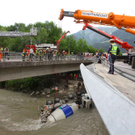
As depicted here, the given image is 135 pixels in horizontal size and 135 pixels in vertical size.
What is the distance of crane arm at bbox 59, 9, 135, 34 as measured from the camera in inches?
462

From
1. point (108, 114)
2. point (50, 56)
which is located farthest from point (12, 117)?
point (108, 114)

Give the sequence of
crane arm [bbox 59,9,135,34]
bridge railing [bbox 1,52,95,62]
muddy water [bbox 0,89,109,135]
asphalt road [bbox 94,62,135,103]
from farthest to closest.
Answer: bridge railing [bbox 1,52,95,62], crane arm [bbox 59,9,135,34], muddy water [bbox 0,89,109,135], asphalt road [bbox 94,62,135,103]

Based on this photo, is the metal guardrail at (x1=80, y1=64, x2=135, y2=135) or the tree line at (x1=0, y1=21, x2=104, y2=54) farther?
the tree line at (x1=0, y1=21, x2=104, y2=54)

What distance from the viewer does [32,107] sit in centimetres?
1622

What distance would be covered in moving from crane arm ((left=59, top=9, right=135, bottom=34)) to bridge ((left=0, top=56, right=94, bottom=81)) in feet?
22.5

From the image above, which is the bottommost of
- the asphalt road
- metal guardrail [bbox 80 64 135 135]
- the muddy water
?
the muddy water

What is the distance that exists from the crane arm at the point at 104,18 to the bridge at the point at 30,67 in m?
6.85

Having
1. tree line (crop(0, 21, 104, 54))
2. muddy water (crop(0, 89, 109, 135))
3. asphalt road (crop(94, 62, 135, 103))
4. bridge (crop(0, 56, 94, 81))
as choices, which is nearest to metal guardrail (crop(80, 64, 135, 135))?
asphalt road (crop(94, 62, 135, 103))

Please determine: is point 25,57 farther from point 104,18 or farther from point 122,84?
point 122,84

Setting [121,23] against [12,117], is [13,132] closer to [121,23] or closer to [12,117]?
[12,117]

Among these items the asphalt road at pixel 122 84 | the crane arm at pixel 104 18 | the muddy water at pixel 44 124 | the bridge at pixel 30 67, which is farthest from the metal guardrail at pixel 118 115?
the crane arm at pixel 104 18

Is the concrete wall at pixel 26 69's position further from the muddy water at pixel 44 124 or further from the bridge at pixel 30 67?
the muddy water at pixel 44 124

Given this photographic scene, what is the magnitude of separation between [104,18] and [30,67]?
9.81 metres

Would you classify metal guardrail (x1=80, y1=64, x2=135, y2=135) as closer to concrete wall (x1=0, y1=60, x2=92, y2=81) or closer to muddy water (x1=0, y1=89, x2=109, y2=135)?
muddy water (x1=0, y1=89, x2=109, y2=135)
